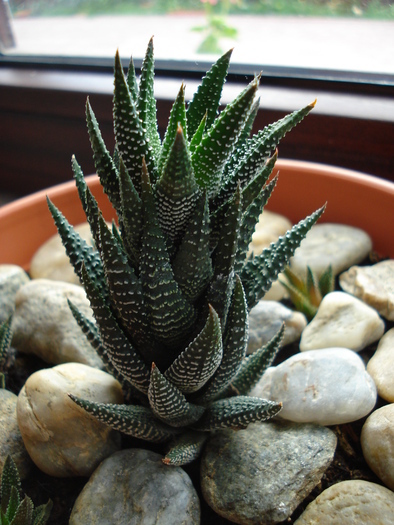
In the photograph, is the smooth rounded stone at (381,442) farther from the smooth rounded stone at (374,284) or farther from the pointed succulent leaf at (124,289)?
the pointed succulent leaf at (124,289)

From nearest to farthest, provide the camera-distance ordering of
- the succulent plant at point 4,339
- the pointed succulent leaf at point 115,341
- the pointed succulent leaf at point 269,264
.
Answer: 1. the pointed succulent leaf at point 115,341
2. the pointed succulent leaf at point 269,264
3. the succulent plant at point 4,339

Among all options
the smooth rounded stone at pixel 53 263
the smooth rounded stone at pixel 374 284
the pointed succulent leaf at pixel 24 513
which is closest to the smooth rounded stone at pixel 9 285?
the smooth rounded stone at pixel 53 263

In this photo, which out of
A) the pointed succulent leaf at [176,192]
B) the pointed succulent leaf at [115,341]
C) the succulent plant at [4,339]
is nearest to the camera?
the pointed succulent leaf at [176,192]

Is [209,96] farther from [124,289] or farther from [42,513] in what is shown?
[42,513]

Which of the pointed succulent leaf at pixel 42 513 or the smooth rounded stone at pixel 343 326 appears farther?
the smooth rounded stone at pixel 343 326

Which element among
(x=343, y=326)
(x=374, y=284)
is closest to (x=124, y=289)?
(x=343, y=326)

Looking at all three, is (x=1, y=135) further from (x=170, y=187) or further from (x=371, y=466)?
(x=371, y=466)

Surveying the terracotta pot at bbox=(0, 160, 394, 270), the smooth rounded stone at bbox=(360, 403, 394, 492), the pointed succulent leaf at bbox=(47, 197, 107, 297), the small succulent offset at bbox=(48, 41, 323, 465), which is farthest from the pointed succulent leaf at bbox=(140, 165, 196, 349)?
the terracotta pot at bbox=(0, 160, 394, 270)
